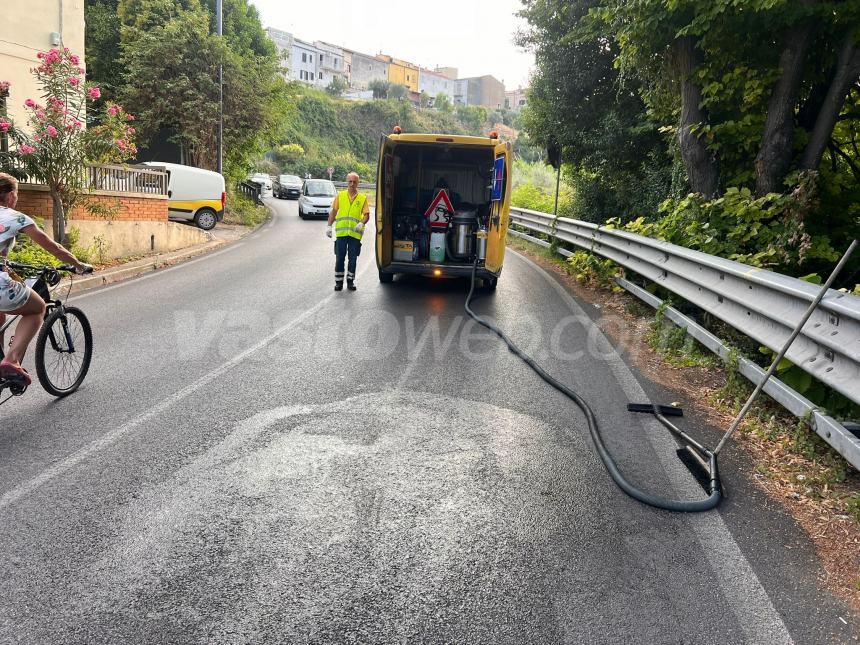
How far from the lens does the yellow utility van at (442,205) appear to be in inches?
424

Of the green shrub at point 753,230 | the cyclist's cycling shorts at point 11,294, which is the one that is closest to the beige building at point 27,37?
the cyclist's cycling shorts at point 11,294

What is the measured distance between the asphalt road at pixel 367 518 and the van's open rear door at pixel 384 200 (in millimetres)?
4589

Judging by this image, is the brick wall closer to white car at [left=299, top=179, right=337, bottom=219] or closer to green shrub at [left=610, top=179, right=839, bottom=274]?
green shrub at [left=610, top=179, right=839, bottom=274]

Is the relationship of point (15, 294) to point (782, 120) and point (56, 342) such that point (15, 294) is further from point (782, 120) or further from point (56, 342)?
point (782, 120)

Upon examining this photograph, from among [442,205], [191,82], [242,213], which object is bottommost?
[242,213]

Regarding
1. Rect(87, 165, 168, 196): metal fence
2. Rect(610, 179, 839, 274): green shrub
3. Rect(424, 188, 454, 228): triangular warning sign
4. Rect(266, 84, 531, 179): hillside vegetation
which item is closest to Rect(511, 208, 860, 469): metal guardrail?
Rect(610, 179, 839, 274): green shrub

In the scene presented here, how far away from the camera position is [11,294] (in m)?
4.77

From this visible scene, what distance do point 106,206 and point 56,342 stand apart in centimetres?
941

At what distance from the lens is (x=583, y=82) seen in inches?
772

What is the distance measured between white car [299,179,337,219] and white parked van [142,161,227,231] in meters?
7.48

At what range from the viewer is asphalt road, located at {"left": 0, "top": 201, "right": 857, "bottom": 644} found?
2.75 metres

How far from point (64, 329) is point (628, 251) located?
25.4 feet

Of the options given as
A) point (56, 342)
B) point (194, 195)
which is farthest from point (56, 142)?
point (194, 195)

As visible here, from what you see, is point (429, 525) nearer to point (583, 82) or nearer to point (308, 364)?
point (308, 364)
